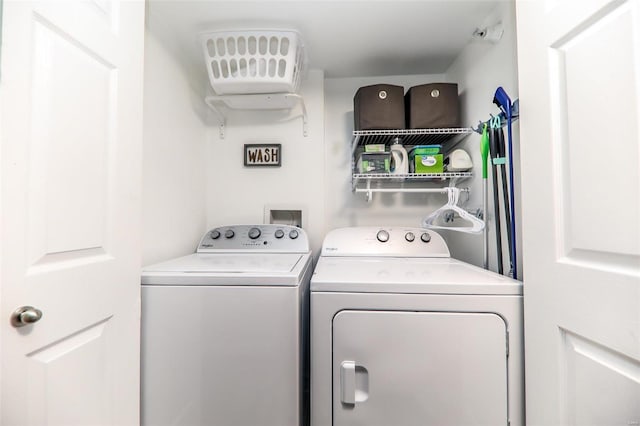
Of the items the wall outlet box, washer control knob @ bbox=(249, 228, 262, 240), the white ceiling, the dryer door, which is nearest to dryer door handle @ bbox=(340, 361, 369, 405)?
the dryer door

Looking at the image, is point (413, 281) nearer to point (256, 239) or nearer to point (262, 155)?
point (256, 239)

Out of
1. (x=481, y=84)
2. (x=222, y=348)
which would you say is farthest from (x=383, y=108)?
(x=222, y=348)

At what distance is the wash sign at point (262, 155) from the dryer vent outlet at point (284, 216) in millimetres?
335

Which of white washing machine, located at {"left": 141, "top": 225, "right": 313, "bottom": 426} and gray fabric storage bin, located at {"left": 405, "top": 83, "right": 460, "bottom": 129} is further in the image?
gray fabric storage bin, located at {"left": 405, "top": 83, "right": 460, "bottom": 129}

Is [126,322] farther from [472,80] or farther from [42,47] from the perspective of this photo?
[472,80]

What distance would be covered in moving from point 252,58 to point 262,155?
662 mm

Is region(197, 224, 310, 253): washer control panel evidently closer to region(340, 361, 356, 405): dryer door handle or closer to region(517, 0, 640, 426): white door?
region(340, 361, 356, 405): dryer door handle

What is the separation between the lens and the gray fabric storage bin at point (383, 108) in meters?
1.73

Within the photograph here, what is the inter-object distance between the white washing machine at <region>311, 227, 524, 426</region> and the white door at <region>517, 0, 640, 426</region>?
74 millimetres

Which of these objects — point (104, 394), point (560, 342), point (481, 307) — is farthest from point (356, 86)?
point (104, 394)

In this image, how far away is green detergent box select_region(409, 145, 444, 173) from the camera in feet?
5.87

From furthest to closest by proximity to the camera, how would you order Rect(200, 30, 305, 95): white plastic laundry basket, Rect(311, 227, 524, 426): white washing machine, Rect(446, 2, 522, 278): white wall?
Rect(200, 30, 305, 95): white plastic laundry basket
Rect(446, 2, 522, 278): white wall
Rect(311, 227, 524, 426): white washing machine

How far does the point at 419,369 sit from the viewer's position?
98 centimetres

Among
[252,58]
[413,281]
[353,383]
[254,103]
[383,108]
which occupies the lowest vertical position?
[353,383]
